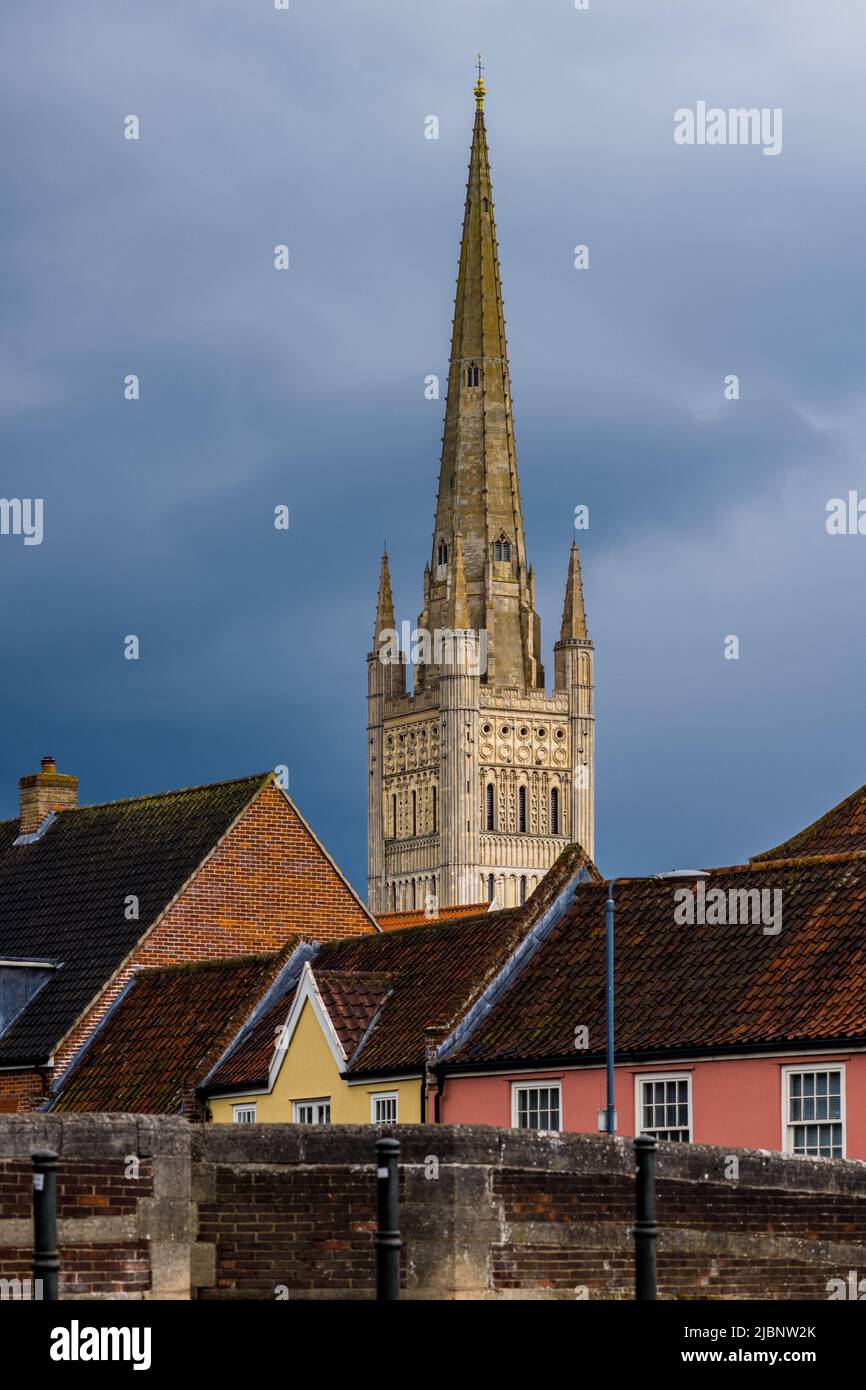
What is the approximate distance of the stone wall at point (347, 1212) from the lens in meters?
19.1

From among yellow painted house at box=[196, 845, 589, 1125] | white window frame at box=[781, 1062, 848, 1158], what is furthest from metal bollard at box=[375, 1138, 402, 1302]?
yellow painted house at box=[196, 845, 589, 1125]

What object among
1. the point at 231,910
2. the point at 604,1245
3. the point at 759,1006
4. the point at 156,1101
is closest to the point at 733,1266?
the point at 604,1245

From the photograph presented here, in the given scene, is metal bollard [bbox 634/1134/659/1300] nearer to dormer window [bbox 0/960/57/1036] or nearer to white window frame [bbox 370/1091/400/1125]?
white window frame [bbox 370/1091/400/1125]

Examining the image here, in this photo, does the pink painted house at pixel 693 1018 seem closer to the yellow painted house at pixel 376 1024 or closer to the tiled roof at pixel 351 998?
the yellow painted house at pixel 376 1024

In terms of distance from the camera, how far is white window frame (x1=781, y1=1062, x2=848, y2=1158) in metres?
34.9

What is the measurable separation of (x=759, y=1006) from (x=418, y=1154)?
56.0 feet

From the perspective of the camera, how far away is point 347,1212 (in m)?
20.3

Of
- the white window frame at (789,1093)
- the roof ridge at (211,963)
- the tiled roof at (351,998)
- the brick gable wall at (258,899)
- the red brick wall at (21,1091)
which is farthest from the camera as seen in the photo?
the brick gable wall at (258,899)

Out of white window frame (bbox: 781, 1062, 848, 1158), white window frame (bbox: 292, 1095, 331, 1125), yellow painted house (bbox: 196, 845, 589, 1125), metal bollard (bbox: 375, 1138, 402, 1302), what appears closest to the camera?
metal bollard (bbox: 375, 1138, 402, 1302)

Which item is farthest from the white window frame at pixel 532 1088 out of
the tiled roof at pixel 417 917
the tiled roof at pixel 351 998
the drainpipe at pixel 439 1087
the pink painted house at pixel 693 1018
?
the tiled roof at pixel 417 917

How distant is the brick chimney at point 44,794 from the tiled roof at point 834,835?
738 inches

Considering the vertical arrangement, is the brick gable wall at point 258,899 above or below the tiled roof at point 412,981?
above

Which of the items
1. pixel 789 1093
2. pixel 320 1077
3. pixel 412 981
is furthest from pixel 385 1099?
pixel 789 1093

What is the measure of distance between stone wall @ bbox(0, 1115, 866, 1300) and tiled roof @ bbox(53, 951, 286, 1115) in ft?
76.5
